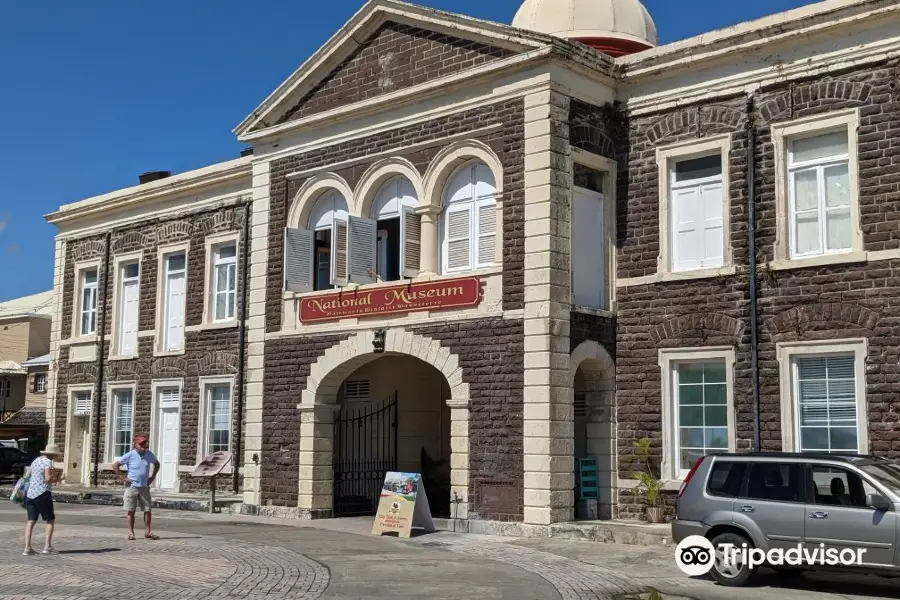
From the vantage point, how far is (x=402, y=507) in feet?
55.5

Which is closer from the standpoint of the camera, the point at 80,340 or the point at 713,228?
the point at 713,228

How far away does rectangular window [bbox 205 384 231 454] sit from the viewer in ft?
79.9

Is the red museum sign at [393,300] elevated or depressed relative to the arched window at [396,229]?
depressed

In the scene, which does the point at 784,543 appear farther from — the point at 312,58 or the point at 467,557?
the point at 312,58

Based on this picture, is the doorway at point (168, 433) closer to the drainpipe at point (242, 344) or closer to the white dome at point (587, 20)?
the drainpipe at point (242, 344)

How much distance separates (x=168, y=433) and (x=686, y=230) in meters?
14.1

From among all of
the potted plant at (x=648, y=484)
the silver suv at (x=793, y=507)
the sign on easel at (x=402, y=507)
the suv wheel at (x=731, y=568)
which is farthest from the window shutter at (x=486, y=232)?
the suv wheel at (x=731, y=568)

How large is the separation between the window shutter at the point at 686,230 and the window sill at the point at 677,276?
23 cm

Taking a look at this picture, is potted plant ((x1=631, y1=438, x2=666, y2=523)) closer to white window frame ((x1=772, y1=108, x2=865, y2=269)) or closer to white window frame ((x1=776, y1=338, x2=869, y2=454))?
white window frame ((x1=776, y1=338, x2=869, y2=454))

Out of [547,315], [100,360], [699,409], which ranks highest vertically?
[547,315]

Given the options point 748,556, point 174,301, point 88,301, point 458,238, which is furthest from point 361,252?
point 88,301

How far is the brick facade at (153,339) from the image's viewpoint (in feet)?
80.8

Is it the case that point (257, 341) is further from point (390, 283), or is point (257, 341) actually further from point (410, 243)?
point (410, 243)

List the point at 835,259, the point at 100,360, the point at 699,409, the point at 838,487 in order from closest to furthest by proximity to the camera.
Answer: the point at 838,487, the point at 835,259, the point at 699,409, the point at 100,360
